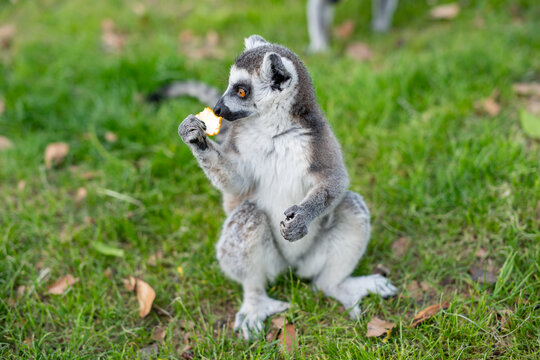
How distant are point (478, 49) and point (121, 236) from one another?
401cm

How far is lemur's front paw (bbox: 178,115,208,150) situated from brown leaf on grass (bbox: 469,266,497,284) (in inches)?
72.9

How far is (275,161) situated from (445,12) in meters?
4.68

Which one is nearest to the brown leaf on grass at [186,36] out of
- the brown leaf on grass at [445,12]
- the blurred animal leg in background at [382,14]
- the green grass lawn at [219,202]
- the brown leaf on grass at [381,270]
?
the green grass lawn at [219,202]

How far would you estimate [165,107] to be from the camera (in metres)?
4.79

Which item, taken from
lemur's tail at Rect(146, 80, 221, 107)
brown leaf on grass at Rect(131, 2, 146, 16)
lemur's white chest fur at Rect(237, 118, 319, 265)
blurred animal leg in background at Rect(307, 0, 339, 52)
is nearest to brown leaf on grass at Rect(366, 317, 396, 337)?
Answer: lemur's white chest fur at Rect(237, 118, 319, 265)

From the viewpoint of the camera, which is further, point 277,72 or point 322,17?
point 322,17

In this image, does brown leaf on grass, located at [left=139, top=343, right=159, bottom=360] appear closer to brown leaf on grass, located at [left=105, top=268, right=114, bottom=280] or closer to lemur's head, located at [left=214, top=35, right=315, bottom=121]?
brown leaf on grass, located at [left=105, top=268, right=114, bottom=280]

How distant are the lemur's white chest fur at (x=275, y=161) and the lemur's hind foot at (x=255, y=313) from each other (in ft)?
1.74

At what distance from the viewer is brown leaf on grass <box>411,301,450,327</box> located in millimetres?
2787

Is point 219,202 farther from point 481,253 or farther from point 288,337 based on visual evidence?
point 481,253

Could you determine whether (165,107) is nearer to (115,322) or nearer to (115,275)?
(115,275)

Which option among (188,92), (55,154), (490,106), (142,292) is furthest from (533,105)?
(55,154)

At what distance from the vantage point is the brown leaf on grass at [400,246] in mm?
3394

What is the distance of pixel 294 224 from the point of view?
249cm
